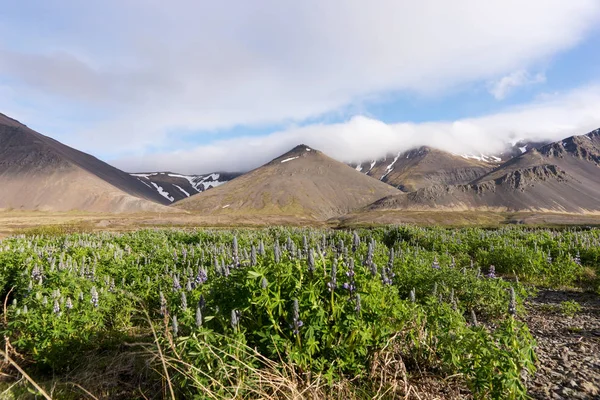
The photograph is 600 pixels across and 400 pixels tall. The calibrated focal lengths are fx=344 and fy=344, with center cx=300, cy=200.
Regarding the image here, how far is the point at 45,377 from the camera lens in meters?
6.21

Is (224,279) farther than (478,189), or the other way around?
(478,189)

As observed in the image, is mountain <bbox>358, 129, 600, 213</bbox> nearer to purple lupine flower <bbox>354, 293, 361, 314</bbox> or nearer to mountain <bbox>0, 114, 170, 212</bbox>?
mountain <bbox>0, 114, 170, 212</bbox>

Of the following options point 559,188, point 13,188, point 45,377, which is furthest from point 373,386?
point 13,188

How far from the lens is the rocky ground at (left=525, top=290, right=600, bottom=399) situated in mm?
5072

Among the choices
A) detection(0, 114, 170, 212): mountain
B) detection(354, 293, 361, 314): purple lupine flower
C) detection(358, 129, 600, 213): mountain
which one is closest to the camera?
detection(354, 293, 361, 314): purple lupine flower

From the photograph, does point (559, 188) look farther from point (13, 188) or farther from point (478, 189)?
point (13, 188)

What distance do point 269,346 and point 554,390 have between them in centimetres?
429

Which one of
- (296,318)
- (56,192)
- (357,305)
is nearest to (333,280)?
(357,305)

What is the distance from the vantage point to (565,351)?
639 centimetres

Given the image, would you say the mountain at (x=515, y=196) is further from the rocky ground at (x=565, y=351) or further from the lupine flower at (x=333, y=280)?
the lupine flower at (x=333, y=280)

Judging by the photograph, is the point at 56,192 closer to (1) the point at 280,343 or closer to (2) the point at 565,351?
(1) the point at 280,343

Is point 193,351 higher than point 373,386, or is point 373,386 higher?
point 193,351

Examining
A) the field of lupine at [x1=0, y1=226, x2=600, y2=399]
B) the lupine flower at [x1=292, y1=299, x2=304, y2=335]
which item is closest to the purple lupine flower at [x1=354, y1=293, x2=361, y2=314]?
the field of lupine at [x1=0, y1=226, x2=600, y2=399]

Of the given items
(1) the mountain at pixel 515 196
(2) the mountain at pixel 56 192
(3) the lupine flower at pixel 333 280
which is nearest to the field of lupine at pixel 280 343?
(3) the lupine flower at pixel 333 280
